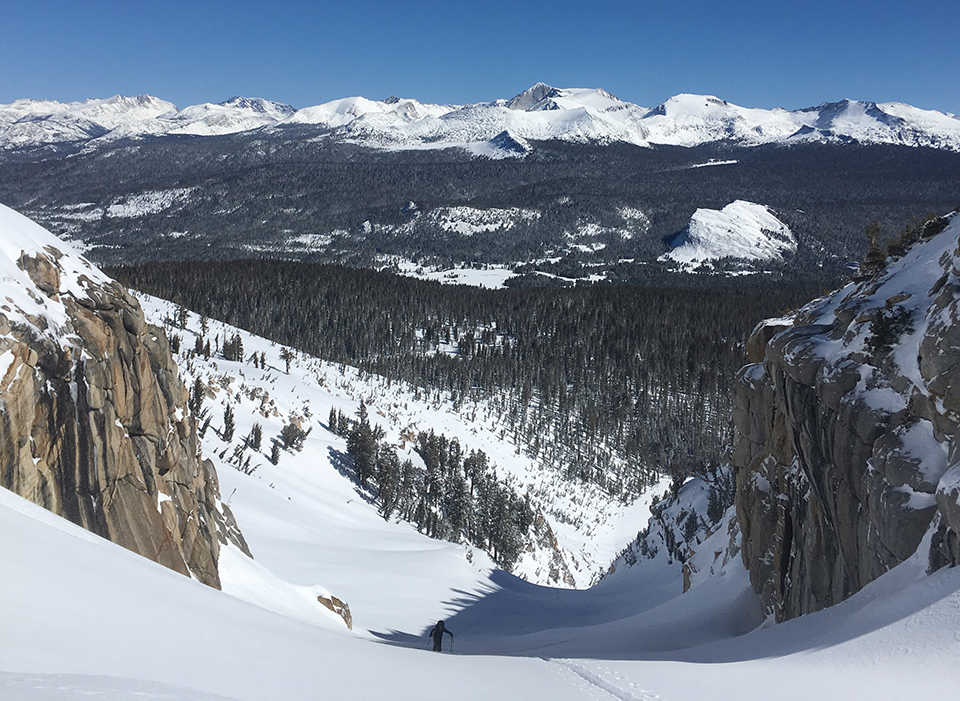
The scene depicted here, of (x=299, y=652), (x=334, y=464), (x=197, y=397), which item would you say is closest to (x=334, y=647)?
(x=299, y=652)

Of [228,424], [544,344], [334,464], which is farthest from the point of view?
[544,344]

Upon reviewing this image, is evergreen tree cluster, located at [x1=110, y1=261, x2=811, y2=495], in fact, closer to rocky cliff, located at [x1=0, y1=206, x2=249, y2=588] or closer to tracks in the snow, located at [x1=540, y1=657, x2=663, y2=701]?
rocky cliff, located at [x1=0, y1=206, x2=249, y2=588]

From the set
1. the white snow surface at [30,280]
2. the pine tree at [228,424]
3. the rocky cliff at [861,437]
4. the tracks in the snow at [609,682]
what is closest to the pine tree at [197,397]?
the pine tree at [228,424]

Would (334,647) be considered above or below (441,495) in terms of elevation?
above

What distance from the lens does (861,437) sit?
37.7ft

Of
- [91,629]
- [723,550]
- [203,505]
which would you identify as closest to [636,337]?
[723,550]

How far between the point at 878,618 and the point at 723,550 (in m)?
13.6

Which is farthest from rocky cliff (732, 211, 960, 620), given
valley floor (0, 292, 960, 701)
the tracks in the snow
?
the tracks in the snow

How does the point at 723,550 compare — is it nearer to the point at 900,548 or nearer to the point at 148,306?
the point at 900,548

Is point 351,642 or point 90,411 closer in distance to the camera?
point 351,642

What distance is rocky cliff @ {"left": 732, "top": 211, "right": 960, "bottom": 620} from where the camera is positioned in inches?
389

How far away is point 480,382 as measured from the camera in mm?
91438

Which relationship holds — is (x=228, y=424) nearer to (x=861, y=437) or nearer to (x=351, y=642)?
(x=351, y=642)

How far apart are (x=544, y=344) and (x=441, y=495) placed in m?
68.0
